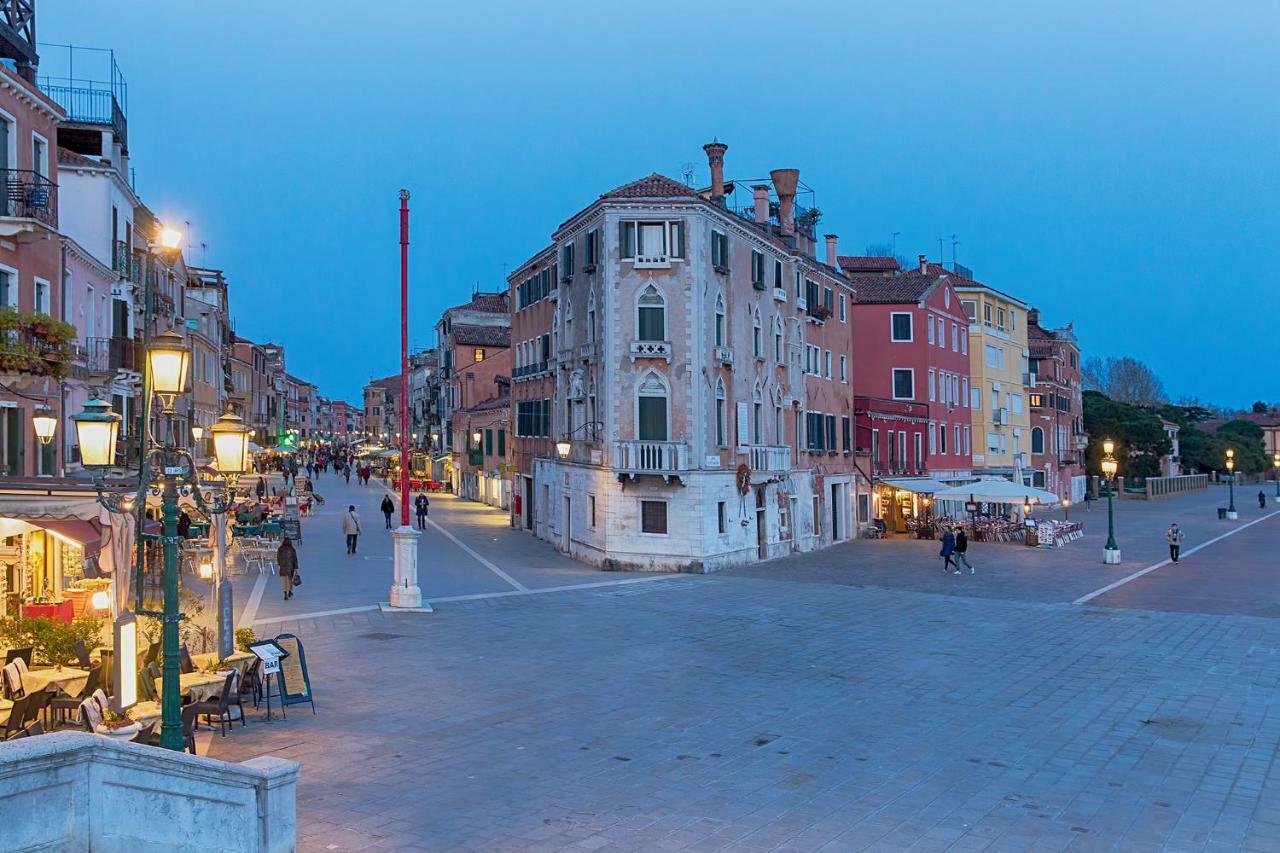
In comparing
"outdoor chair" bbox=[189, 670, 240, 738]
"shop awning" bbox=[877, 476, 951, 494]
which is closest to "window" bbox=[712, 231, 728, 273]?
"shop awning" bbox=[877, 476, 951, 494]

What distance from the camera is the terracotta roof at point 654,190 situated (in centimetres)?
3228

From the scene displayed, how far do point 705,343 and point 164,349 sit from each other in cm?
2359

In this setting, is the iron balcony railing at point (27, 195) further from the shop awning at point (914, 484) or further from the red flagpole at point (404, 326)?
the shop awning at point (914, 484)

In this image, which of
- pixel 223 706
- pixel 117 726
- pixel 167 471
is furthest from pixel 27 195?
pixel 117 726

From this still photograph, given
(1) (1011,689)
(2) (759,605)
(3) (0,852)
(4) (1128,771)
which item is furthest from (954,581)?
(3) (0,852)

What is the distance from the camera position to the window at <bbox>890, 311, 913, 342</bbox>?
51594mm

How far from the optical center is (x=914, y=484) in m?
48.4

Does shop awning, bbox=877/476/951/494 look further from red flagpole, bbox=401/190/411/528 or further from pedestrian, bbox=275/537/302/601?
pedestrian, bbox=275/537/302/601

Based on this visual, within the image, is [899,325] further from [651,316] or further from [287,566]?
[287,566]

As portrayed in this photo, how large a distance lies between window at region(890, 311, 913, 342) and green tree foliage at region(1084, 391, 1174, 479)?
141 ft

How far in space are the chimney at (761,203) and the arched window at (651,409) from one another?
1181 cm

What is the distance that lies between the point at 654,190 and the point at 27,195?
58.6 ft

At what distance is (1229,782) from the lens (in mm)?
11297

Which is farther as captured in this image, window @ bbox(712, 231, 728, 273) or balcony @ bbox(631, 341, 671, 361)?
window @ bbox(712, 231, 728, 273)
